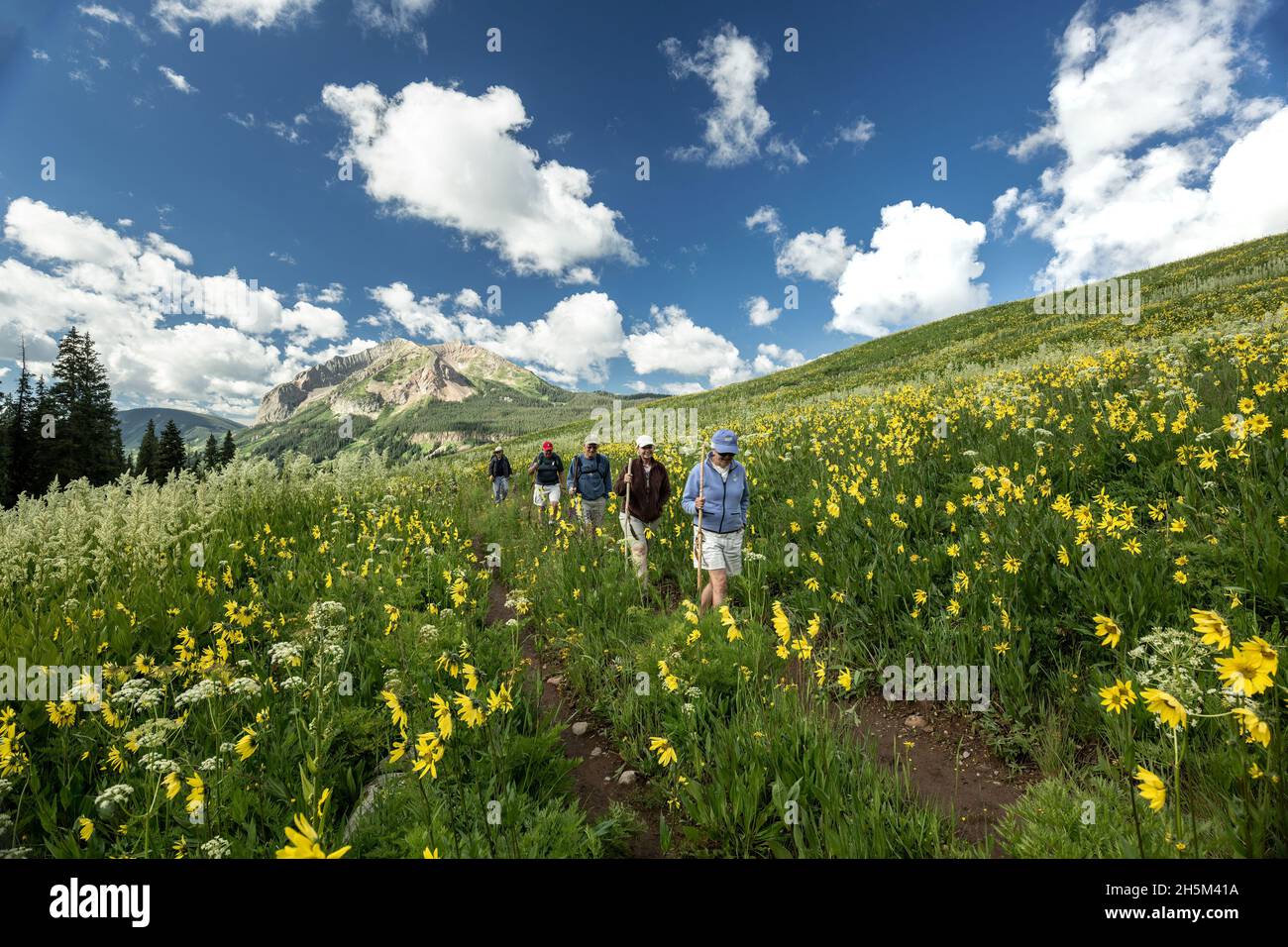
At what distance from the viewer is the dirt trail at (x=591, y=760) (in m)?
3.30

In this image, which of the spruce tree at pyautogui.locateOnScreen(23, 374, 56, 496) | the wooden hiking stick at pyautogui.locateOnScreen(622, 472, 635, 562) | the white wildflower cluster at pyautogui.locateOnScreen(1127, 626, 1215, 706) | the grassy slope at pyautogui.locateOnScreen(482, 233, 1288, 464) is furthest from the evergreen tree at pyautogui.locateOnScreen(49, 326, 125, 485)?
the white wildflower cluster at pyautogui.locateOnScreen(1127, 626, 1215, 706)

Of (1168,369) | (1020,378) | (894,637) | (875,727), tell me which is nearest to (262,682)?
(875,727)

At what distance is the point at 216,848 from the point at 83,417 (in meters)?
62.7

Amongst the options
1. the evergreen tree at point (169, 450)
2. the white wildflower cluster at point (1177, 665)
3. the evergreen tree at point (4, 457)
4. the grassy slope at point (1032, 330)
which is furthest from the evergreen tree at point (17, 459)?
the white wildflower cluster at point (1177, 665)

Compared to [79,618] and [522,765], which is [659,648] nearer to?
[522,765]

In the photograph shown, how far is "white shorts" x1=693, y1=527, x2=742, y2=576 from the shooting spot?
6.21m

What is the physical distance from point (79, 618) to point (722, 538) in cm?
707

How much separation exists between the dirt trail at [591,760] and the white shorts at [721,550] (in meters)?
2.29

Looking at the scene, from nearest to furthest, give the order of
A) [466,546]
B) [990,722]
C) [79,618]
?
[990,722] < [79,618] < [466,546]

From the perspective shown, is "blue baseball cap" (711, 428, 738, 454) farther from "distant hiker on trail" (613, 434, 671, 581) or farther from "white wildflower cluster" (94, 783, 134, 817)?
"white wildflower cluster" (94, 783, 134, 817)

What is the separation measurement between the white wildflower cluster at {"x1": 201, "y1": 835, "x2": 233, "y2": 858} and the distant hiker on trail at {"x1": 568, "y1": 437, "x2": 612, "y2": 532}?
7950 millimetres
